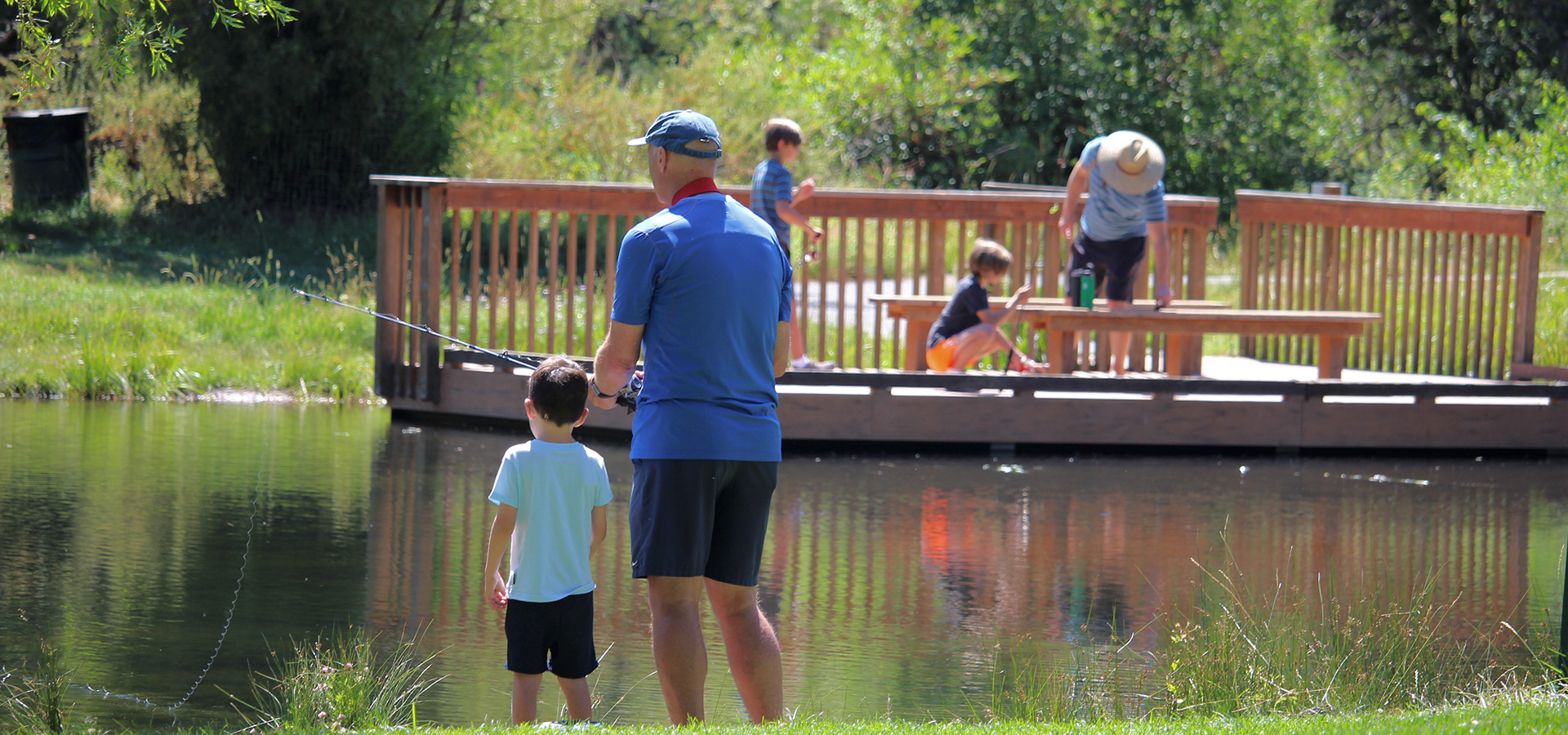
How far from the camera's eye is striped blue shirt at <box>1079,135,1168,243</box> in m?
10.6

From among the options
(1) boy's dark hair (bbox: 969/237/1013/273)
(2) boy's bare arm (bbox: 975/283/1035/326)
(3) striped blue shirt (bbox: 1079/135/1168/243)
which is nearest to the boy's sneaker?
(2) boy's bare arm (bbox: 975/283/1035/326)

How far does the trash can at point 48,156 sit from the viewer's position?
61.4ft

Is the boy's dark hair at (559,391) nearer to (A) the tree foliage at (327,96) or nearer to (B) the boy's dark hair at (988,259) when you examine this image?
(B) the boy's dark hair at (988,259)

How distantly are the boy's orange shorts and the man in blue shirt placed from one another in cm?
590

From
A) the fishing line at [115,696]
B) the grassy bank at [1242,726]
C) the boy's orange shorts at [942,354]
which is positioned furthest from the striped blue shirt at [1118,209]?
the fishing line at [115,696]

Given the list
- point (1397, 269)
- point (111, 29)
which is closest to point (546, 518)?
point (111, 29)

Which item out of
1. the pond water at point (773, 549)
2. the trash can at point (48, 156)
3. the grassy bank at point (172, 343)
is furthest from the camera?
the trash can at point (48, 156)

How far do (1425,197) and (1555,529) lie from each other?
1538cm

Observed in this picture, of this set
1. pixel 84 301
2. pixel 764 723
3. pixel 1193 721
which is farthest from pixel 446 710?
pixel 84 301

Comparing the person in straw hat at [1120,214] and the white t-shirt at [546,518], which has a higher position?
the person in straw hat at [1120,214]

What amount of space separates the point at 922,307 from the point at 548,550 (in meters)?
6.69

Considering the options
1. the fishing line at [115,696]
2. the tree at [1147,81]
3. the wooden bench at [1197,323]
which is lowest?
the fishing line at [115,696]

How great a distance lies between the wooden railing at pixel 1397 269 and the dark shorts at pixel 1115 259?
1597mm

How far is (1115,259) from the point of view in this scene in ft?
34.9
